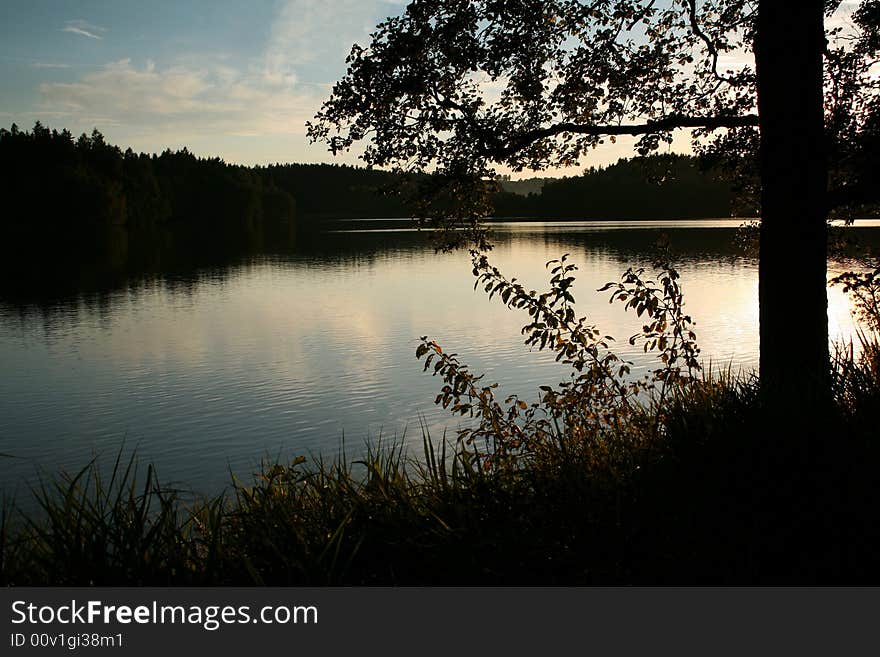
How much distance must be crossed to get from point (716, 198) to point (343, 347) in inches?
6334

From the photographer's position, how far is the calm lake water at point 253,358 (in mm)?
14812

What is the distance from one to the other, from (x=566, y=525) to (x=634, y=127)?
Answer: 21.6ft

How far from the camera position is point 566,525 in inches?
215

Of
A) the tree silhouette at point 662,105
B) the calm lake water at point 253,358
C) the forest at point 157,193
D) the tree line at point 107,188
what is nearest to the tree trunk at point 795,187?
the tree silhouette at point 662,105

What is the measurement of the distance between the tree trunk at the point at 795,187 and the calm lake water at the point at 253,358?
292 inches

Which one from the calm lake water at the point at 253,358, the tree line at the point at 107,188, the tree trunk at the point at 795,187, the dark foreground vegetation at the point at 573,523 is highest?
the tree line at the point at 107,188

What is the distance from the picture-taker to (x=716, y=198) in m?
171

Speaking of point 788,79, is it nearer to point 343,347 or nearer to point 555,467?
point 555,467

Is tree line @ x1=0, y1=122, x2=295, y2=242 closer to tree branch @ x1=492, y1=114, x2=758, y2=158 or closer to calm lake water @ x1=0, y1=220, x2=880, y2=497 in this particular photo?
calm lake water @ x1=0, y1=220, x2=880, y2=497

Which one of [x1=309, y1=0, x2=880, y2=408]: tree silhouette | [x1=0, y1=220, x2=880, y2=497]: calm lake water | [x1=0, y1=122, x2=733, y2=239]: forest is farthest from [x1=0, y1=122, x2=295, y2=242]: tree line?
[x1=309, y1=0, x2=880, y2=408]: tree silhouette

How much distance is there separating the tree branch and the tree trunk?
135 centimetres

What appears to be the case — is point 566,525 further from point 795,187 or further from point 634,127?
point 634,127

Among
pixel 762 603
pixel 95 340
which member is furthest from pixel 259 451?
pixel 95 340

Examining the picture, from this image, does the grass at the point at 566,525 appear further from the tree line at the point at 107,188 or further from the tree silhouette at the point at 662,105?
the tree line at the point at 107,188
